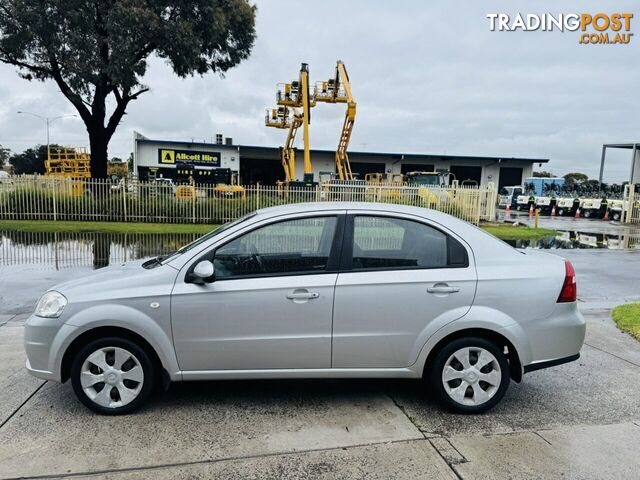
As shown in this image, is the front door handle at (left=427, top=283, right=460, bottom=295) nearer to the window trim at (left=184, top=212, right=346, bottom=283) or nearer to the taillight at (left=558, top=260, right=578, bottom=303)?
the window trim at (left=184, top=212, right=346, bottom=283)

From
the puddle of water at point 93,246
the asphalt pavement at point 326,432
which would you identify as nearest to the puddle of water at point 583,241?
the puddle of water at point 93,246

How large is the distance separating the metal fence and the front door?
1581 cm

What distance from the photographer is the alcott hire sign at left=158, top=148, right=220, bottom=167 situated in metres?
44.6

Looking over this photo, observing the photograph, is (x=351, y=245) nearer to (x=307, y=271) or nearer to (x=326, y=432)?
(x=307, y=271)

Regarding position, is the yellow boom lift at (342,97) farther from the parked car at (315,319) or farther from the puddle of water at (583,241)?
the parked car at (315,319)

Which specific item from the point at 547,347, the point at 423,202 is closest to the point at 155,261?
the point at 547,347

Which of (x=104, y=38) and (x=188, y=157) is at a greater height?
(x=104, y=38)

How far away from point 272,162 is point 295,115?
19.8 m

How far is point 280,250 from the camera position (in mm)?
3998

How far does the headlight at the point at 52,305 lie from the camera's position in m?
3.62

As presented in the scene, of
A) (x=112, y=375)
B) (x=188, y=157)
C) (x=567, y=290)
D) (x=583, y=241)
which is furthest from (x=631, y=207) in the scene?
(x=188, y=157)

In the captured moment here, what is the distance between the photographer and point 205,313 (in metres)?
3.61

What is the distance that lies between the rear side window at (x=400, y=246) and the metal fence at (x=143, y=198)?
51.7ft

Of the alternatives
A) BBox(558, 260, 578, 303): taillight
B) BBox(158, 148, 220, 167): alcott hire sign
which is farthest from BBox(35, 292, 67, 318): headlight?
BBox(158, 148, 220, 167): alcott hire sign
